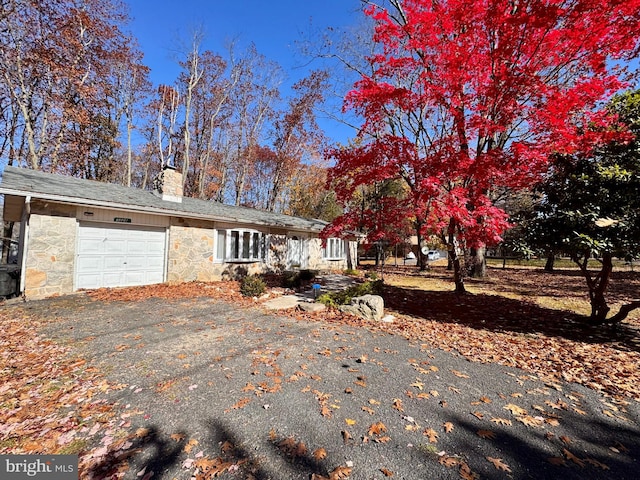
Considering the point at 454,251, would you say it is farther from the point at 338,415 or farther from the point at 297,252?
the point at 297,252

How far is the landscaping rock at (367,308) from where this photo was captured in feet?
22.9

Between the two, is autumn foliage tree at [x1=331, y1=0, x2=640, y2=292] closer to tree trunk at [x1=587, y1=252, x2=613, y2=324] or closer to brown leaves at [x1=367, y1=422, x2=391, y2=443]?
tree trunk at [x1=587, y1=252, x2=613, y2=324]

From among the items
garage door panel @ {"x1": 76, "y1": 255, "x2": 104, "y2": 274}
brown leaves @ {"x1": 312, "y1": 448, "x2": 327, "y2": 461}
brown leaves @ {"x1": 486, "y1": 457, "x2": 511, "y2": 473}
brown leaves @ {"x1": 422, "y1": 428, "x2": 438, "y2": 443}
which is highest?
garage door panel @ {"x1": 76, "y1": 255, "x2": 104, "y2": 274}

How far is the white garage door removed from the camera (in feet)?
28.7

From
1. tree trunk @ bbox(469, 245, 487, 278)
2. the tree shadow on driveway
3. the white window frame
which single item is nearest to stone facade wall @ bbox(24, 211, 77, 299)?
the white window frame

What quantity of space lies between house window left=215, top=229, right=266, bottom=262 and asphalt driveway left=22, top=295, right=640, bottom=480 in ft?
23.0

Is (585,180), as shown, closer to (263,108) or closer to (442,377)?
(442,377)

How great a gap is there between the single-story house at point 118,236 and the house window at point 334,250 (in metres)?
4.78

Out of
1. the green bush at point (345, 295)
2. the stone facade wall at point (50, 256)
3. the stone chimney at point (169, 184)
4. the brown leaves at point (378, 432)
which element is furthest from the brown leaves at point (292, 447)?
the stone chimney at point (169, 184)

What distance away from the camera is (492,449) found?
2584 mm

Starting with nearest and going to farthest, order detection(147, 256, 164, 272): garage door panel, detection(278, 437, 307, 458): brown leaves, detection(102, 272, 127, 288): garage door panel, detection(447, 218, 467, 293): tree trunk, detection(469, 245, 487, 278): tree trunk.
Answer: detection(278, 437, 307, 458): brown leaves < detection(447, 218, 467, 293): tree trunk < detection(102, 272, 127, 288): garage door panel < detection(147, 256, 164, 272): garage door panel < detection(469, 245, 487, 278): tree trunk

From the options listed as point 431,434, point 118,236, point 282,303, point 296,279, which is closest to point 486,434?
point 431,434

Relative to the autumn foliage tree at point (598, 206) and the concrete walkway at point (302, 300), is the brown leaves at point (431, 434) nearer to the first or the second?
the autumn foliage tree at point (598, 206)

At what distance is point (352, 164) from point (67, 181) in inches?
385
